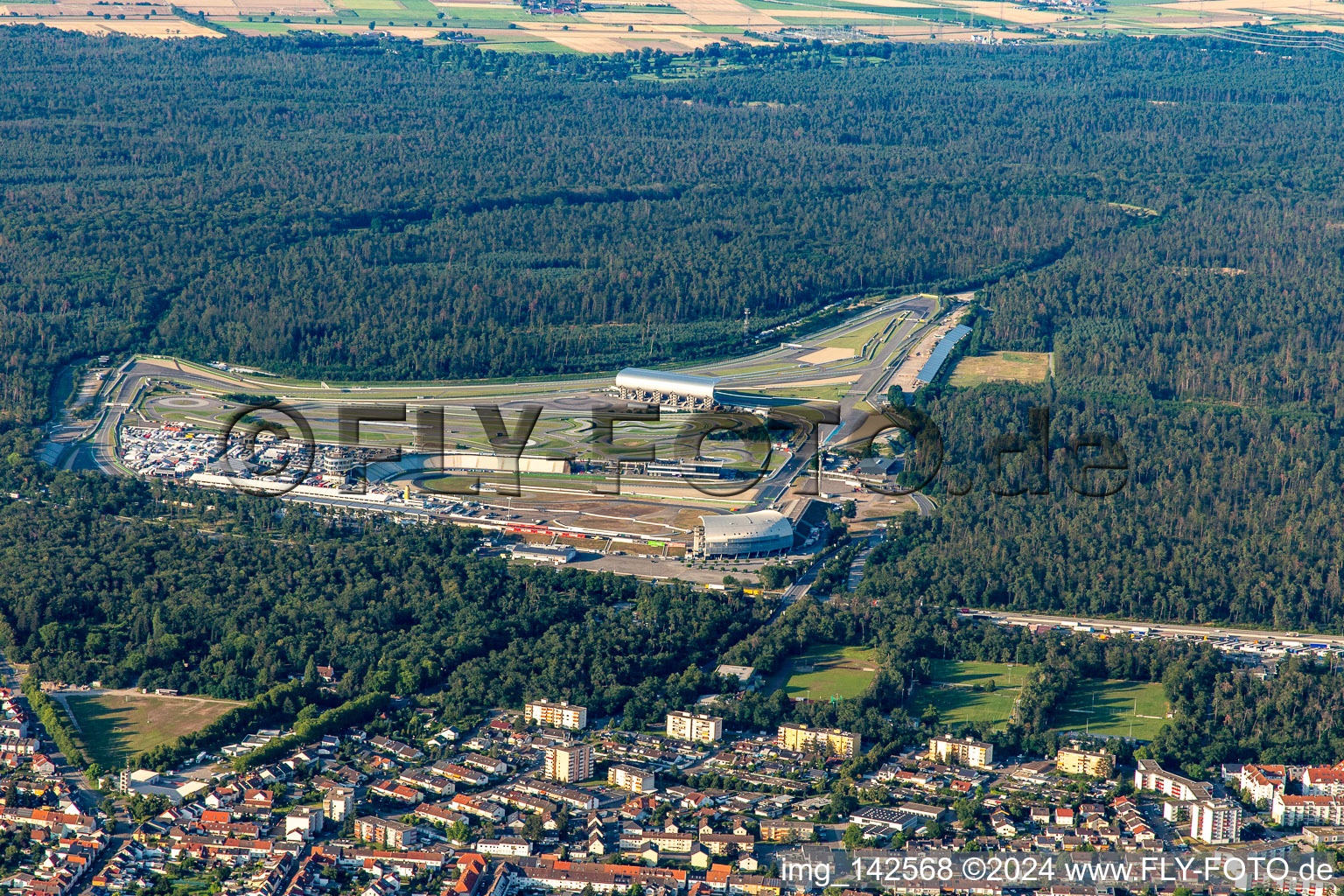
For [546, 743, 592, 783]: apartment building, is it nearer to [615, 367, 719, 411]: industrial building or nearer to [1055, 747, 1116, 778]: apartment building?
[1055, 747, 1116, 778]: apartment building

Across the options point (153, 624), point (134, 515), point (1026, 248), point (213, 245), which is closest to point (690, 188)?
point (1026, 248)

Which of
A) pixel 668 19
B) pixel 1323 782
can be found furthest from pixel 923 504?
pixel 668 19

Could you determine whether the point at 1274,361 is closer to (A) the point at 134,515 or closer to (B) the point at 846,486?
(B) the point at 846,486

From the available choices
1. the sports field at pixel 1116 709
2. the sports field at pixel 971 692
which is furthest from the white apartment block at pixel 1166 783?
the sports field at pixel 971 692

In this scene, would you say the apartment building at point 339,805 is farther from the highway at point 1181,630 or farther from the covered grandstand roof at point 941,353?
the covered grandstand roof at point 941,353

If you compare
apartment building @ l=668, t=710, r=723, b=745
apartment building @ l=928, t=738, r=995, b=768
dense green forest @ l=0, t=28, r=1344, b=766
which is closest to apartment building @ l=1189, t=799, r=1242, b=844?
dense green forest @ l=0, t=28, r=1344, b=766

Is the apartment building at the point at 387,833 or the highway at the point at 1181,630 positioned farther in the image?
the highway at the point at 1181,630
